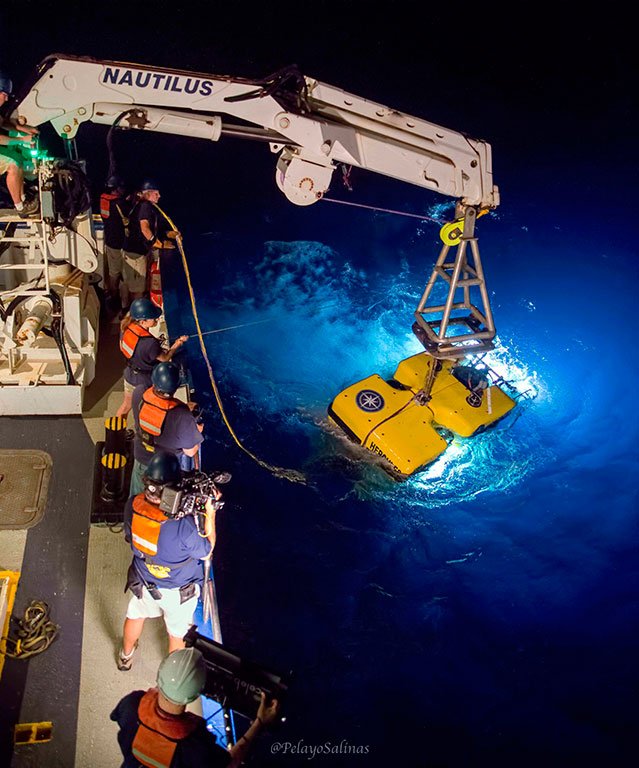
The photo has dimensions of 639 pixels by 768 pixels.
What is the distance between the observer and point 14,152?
22.0 ft

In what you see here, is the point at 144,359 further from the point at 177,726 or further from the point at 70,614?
the point at 177,726

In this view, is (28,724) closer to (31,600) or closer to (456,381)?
(31,600)

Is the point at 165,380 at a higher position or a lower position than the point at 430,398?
→ higher

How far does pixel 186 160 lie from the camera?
1925 centimetres

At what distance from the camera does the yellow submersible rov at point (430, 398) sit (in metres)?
7.97

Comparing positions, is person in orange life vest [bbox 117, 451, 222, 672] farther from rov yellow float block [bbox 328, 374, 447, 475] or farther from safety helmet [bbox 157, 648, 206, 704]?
rov yellow float block [bbox 328, 374, 447, 475]

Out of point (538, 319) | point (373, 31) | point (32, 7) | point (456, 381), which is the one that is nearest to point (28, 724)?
point (456, 381)

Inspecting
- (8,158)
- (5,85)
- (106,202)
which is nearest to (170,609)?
(8,158)

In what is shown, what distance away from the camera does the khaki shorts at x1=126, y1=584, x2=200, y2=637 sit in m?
4.82

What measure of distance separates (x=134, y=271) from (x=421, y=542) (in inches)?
197

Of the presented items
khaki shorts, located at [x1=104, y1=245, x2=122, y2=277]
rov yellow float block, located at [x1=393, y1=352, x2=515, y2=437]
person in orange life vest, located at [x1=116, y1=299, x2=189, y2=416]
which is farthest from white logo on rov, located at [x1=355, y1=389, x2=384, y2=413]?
khaki shorts, located at [x1=104, y1=245, x2=122, y2=277]

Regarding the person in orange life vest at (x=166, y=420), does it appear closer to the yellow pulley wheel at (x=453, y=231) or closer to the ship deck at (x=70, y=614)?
the ship deck at (x=70, y=614)

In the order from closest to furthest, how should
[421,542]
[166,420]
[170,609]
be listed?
1. [170,609]
2. [166,420]
3. [421,542]

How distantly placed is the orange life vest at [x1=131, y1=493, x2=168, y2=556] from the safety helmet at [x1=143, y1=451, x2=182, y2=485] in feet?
0.53
